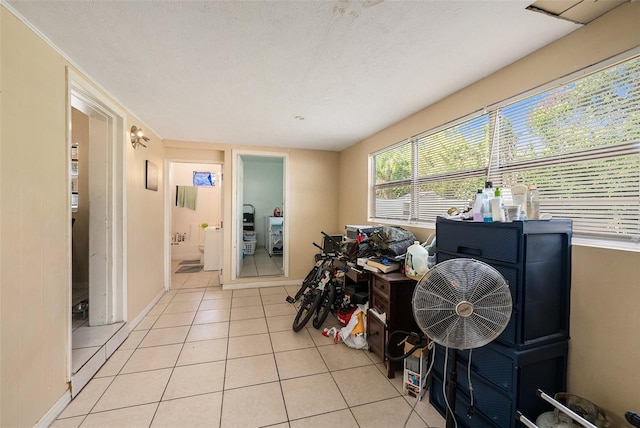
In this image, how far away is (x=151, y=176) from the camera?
314 centimetres

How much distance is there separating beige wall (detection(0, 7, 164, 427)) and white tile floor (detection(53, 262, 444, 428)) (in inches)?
16.3

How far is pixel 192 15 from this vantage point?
125cm

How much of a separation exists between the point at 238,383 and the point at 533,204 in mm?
2269

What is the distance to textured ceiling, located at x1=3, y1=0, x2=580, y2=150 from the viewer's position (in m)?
1.22

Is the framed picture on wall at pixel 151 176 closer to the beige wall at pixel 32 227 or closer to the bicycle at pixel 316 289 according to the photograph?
the beige wall at pixel 32 227

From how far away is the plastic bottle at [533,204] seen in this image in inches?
51.7

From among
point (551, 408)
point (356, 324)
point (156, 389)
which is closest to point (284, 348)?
point (356, 324)

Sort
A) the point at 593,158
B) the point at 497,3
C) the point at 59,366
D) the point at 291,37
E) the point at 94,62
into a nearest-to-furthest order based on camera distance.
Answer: the point at 497,3
the point at 593,158
the point at 291,37
the point at 59,366
the point at 94,62

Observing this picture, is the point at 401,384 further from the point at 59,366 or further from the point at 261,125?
the point at 261,125

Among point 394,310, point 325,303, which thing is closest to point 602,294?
point 394,310

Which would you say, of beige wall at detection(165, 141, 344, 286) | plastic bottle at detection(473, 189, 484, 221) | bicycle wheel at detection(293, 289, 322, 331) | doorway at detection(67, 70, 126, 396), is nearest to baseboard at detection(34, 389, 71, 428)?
doorway at detection(67, 70, 126, 396)

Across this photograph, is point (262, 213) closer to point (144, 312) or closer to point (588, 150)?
point (144, 312)

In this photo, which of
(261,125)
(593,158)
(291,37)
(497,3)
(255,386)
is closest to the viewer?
(497,3)

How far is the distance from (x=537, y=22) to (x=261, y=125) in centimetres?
250
